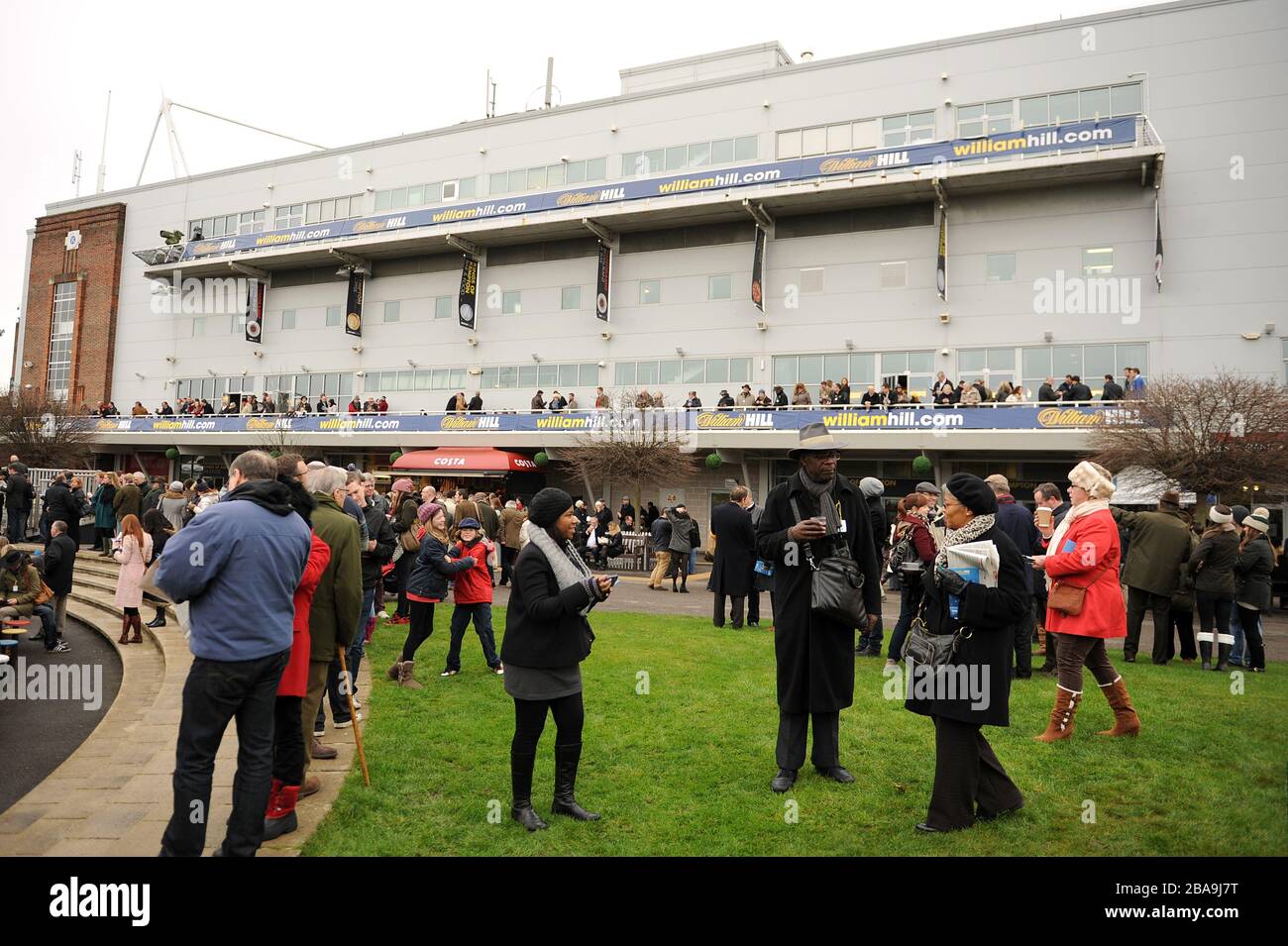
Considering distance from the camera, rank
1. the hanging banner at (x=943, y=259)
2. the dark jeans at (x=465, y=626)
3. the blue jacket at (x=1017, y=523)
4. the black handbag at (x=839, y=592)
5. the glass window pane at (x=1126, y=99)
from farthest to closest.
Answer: the hanging banner at (x=943, y=259)
the glass window pane at (x=1126, y=99)
the dark jeans at (x=465, y=626)
the blue jacket at (x=1017, y=523)
the black handbag at (x=839, y=592)

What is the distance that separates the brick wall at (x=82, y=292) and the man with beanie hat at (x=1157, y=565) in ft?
160

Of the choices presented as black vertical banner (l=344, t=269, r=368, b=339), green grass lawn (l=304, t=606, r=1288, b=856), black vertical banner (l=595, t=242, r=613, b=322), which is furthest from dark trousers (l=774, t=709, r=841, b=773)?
black vertical banner (l=344, t=269, r=368, b=339)

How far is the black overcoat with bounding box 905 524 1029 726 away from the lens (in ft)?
13.4

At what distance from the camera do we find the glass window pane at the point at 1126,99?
2420 centimetres

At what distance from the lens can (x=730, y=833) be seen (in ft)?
13.5

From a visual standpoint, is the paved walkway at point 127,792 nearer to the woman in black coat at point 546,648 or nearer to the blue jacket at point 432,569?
the blue jacket at point 432,569

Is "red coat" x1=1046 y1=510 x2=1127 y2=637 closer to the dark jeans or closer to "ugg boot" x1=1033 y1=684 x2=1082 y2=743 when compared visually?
"ugg boot" x1=1033 y1=684 x2=1082 y2=743

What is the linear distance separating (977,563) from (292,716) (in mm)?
3821

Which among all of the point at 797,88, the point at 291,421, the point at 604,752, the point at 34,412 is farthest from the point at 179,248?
the point at 604,752

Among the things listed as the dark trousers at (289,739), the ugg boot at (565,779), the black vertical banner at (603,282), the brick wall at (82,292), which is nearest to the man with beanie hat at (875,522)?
the ugg boot at (565,779)

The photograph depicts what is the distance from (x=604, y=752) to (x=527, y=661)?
1574mm

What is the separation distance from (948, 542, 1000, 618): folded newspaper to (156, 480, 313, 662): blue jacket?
3.43m

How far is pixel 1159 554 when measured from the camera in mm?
8914

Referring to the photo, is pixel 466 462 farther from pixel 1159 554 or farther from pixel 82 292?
pixel 82 292
